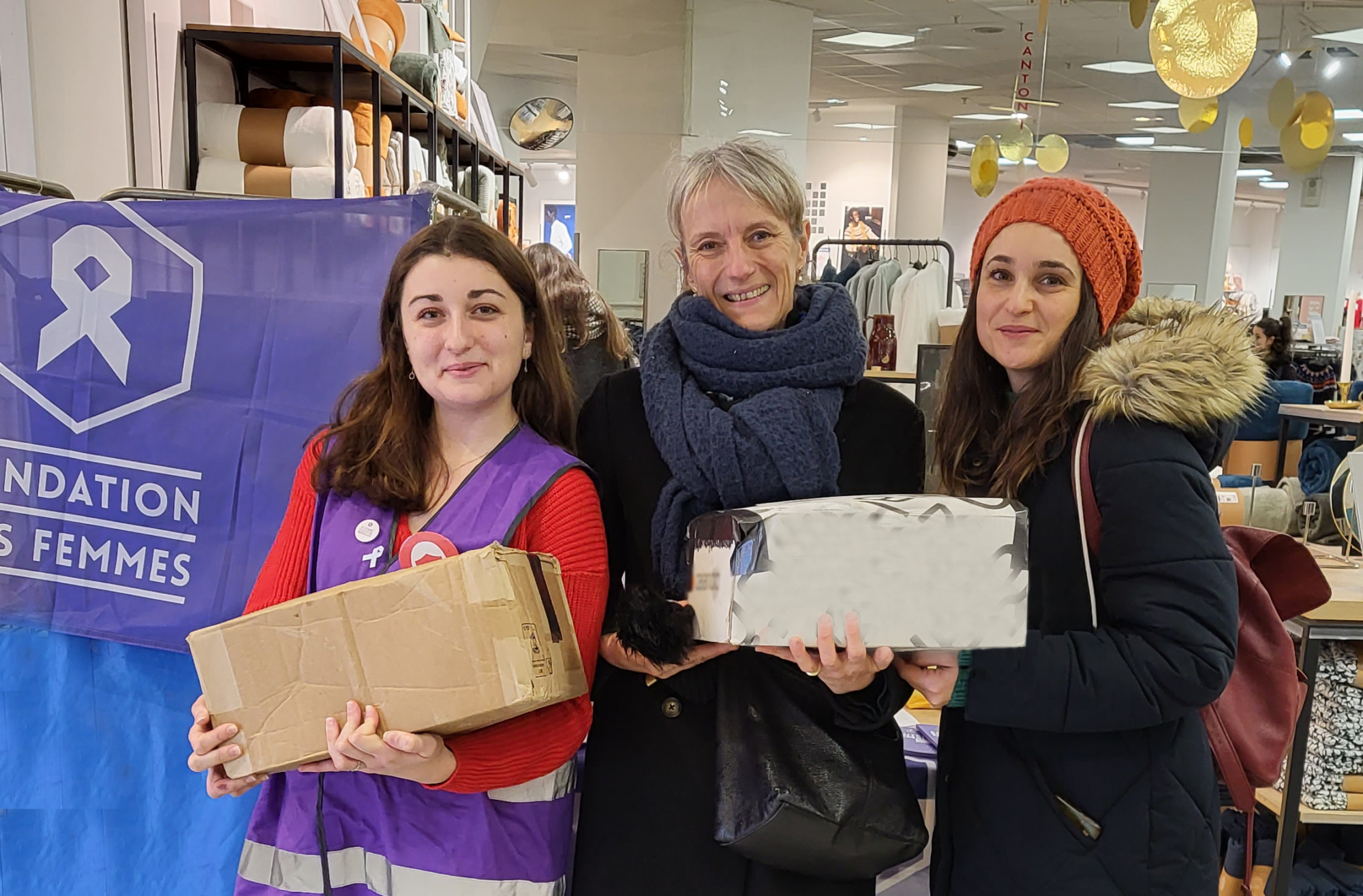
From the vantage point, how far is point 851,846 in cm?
115

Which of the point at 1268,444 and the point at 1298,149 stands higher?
the point at 1298,149

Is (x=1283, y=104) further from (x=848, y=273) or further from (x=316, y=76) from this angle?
(x=316, y=76)

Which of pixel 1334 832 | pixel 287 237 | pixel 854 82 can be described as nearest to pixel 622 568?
pixel 287 237

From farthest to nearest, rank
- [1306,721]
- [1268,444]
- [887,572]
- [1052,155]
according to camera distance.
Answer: [1052,155], [1268,444], [1306,721], [887,572]

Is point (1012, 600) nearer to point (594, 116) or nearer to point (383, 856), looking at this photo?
point (383, 856)

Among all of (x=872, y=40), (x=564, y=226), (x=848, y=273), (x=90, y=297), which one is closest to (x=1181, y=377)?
(x=90, y=297)

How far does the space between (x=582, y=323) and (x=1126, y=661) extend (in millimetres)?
2569

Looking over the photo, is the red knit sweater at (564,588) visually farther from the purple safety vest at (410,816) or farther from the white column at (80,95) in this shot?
the white column at (80,95)

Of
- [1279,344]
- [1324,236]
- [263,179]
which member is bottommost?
[1279,344]

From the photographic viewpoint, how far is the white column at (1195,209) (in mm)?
6848

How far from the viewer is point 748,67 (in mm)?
6895

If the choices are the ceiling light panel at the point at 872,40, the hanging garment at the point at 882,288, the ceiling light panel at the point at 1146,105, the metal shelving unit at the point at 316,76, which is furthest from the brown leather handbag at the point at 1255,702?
the ceiling light panel at the point at 1146,105

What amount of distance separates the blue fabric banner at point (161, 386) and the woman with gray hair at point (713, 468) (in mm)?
554

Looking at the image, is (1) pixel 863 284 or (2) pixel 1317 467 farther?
(1) pixel 863 284
